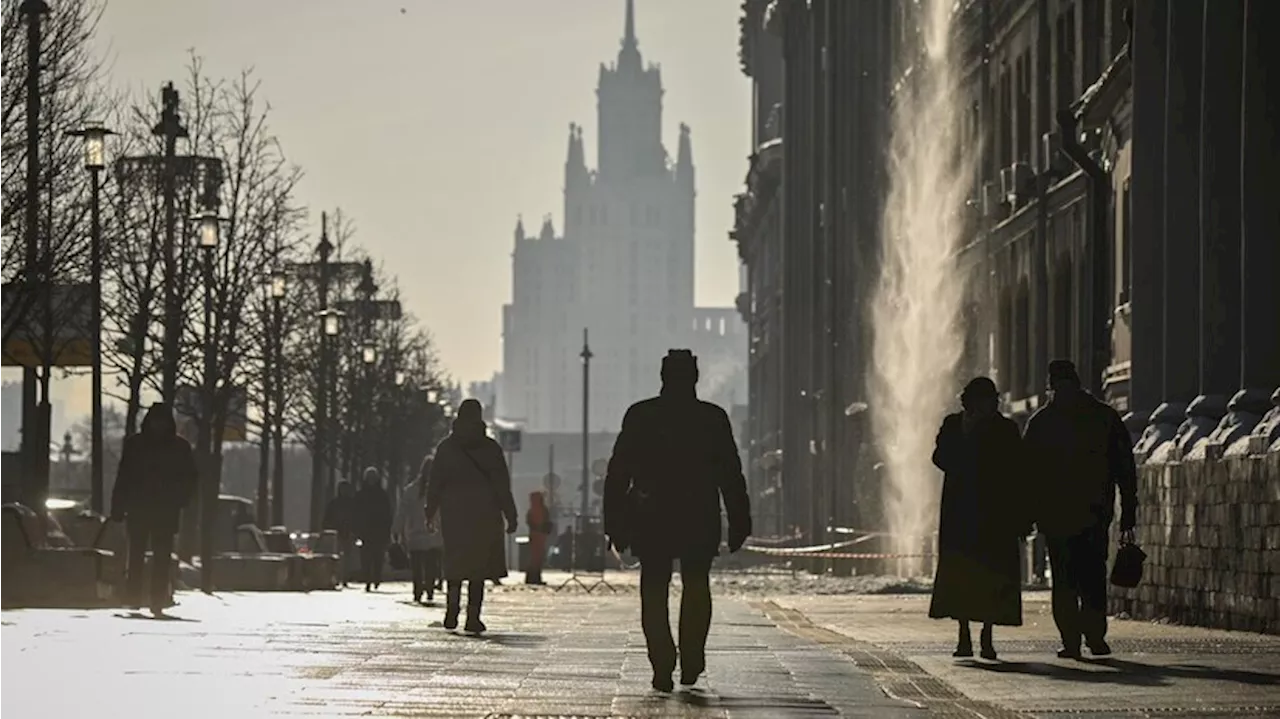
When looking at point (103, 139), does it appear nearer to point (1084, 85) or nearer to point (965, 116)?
point (1084, 85)

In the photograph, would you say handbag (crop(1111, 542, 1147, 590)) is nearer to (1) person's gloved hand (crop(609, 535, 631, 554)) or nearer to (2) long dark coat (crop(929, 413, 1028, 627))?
(2) long dark coat (crop(929, 413, 1028, 627))

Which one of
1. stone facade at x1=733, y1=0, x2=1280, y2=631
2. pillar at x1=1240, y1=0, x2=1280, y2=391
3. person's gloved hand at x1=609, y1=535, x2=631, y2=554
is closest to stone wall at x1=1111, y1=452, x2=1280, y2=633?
stone facade at x1=733, y1=0, x2=1280, y2=631

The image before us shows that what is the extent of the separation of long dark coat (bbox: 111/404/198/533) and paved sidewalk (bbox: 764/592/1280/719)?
17.3 ft

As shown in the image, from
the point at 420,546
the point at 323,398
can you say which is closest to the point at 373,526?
the point at 420,546

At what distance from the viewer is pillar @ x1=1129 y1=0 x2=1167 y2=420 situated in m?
31.8

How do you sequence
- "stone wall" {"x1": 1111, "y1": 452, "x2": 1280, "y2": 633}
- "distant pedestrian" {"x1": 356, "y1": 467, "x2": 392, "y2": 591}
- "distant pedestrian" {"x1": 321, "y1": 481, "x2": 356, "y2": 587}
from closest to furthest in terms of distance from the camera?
"stone wall" {"x1": 1111, "y1": 452, "x2": 1280, "y2": 633}
"distant pedestrian" {"x1": 356, "y1": 467, "x2": 392, "y2": 591}
"distant pedestrian" {"x1": 321, "y1": 481, "x2": 356, "y2": 587}

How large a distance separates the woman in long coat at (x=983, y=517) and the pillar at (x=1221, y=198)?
337 inches

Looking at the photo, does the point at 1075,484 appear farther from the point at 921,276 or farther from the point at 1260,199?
the point at 921,276

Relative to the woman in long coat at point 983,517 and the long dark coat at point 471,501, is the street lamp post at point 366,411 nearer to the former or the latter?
the long dark coat at point 471,501

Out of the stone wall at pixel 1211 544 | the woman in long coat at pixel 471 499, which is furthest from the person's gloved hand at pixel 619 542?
the woman in long coat at pixel 471 499

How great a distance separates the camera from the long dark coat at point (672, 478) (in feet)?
54.3

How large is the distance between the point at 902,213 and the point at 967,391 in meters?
47.3

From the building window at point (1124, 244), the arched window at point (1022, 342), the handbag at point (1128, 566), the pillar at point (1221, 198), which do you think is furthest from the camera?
the arched window at point (1022, 342)

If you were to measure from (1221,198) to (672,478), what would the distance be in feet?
A: 40.0
